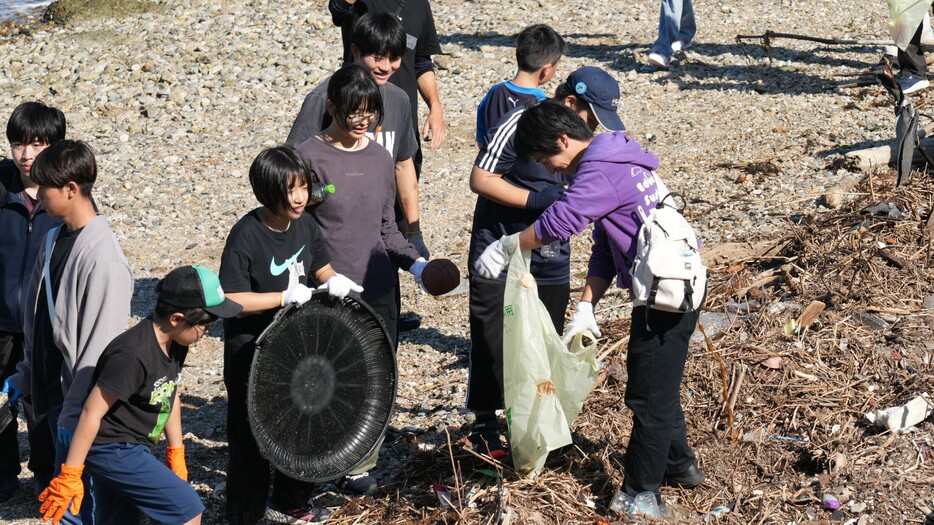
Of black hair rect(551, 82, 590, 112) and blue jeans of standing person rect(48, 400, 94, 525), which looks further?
black hair rect(551, 82, 590, 112)

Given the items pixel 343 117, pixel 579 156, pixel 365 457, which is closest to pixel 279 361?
pixel 365 457

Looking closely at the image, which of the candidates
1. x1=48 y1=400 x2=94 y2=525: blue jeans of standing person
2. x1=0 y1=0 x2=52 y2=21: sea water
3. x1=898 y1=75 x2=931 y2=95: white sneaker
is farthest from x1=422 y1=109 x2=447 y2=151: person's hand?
x1=0 y1=0 x2=52 y2=21: sea water

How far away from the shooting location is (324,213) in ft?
13.6

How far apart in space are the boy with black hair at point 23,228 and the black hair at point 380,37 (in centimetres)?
136

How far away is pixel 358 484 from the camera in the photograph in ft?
14.1

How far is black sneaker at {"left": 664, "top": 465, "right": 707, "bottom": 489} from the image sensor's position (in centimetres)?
404

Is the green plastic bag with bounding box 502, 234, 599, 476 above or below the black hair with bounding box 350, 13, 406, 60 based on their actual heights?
below

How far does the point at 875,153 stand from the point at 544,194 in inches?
171

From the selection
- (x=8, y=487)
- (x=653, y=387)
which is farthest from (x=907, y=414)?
(x=8, y=487)

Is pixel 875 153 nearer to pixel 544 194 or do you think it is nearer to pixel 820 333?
pixel 820 333

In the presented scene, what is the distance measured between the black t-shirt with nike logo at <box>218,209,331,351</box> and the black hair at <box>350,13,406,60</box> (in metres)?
1.12

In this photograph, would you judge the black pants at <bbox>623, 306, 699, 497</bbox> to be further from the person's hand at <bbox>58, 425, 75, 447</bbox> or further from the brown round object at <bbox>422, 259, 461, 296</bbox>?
the person's hand at <bbox>58, 425, 75, 447</bbox>

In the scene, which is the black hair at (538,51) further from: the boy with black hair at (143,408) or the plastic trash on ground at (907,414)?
the plastic trash on ground at (907,414)

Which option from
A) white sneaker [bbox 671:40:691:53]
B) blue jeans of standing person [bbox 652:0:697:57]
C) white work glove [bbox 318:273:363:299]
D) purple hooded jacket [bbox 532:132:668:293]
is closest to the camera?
purple hooded jacket [bbox 532:132:668:293]
